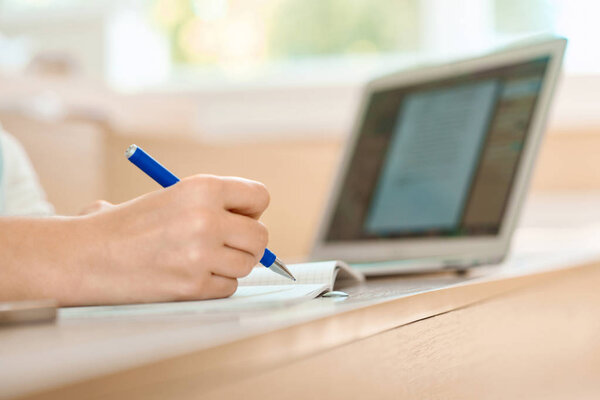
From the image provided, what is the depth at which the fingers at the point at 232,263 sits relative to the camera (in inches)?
16.9

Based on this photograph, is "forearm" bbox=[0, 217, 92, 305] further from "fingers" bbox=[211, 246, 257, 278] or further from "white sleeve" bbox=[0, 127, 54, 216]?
"white sleeve" bbox=[0, 127, 54, 216]

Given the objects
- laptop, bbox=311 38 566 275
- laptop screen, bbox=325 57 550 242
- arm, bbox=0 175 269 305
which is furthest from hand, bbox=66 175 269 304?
laptop screen, bbox=325 57 550 242

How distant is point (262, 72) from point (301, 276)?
2064 mm

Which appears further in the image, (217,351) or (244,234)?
(244,234)

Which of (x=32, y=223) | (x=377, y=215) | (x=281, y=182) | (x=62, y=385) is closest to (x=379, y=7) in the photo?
(x=281, y=182)

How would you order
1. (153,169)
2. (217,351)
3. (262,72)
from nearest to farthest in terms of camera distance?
1. (217,351)
2. (153,169)
3. (262,72)

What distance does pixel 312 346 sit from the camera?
0.94 feet

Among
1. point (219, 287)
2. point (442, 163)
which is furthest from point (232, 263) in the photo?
point (442, 163)

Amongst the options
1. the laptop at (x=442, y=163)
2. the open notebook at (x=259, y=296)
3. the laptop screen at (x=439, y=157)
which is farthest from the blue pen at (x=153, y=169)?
the laptop screen at (x=439, y=157)

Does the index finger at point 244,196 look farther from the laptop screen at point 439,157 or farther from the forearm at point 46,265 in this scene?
the laptop screen at point 439,157

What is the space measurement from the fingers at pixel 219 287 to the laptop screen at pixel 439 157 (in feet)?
1.92

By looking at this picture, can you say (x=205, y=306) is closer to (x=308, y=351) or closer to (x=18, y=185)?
(x=308, y=351)

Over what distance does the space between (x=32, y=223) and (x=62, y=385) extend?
0.28m

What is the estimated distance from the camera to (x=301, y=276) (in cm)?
52
